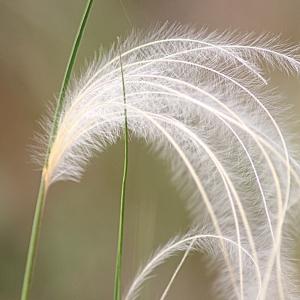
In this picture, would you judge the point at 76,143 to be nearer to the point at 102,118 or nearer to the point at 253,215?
the point at 102,118

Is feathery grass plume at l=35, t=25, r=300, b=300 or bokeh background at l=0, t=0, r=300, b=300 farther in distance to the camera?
bokeh background at l=0, t=0, r=300, b=300

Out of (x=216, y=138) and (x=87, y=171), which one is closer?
(x=216, y=138)

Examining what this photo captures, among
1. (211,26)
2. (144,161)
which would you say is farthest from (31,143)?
(211,26)

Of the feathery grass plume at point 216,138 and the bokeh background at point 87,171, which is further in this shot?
the bokeh background at point 87,171
